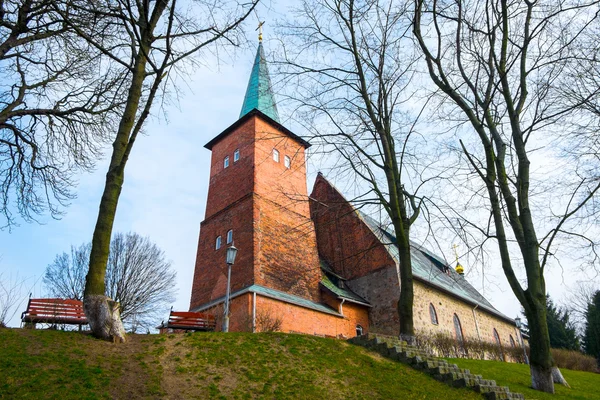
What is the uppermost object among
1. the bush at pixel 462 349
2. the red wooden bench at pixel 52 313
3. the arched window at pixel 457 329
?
the arched window at pixel 457 329

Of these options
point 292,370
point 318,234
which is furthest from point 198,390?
point 318,234

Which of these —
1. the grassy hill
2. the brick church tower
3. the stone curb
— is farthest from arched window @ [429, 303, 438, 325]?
the grassy hill

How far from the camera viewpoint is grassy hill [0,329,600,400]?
21.6ft

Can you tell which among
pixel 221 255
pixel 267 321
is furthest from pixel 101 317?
pixel 221 255

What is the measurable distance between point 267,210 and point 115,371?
1498 cm

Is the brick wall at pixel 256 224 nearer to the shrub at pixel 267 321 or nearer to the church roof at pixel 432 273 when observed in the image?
the shrub at pixel 267 321

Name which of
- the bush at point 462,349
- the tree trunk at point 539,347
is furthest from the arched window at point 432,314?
the tree trunk at point 539,347

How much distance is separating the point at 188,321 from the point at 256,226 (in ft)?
20.2

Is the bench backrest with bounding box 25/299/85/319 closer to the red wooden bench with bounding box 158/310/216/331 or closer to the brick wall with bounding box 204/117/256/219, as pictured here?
the red wooden bench with bounding box 158/310/216/331

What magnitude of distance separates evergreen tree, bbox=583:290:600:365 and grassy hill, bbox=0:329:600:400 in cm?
3550

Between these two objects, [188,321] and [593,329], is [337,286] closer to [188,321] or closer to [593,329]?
[188,321]

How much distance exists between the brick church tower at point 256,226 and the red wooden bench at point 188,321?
1.72 meters

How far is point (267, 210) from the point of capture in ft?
71.9

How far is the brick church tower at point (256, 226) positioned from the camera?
1912 cm
